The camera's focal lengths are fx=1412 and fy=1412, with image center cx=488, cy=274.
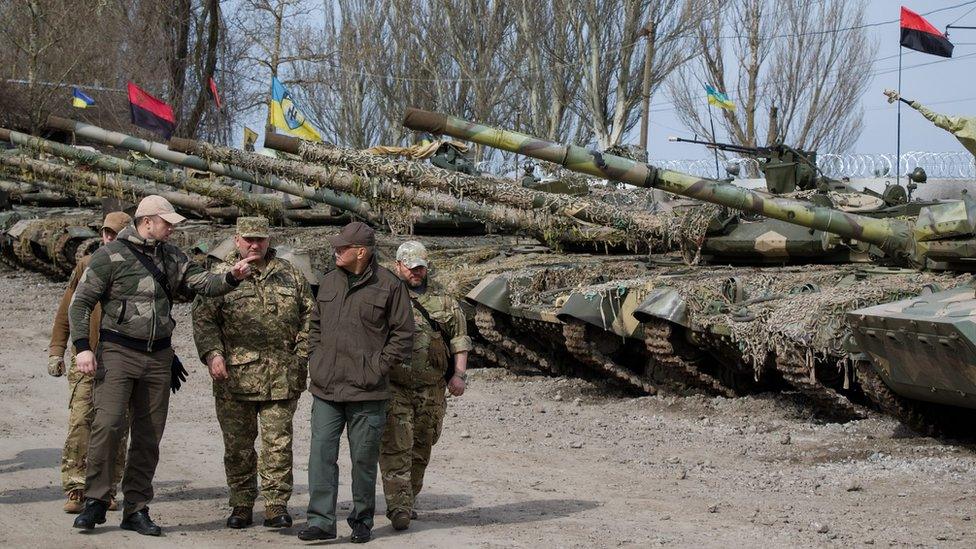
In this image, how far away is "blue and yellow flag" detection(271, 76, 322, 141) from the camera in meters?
21.6

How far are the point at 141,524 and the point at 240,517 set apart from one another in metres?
0.49

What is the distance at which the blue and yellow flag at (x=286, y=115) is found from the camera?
21.6 m

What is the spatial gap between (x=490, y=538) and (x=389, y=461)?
0.64 m

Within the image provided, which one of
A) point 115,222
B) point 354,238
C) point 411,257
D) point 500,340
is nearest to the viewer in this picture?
point 354,238

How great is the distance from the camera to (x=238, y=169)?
58.9 feet

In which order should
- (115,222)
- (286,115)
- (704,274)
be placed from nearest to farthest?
(115,222), (704,274), (286,115)

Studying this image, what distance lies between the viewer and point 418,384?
705cm

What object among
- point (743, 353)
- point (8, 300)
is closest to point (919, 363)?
point (743, 353)

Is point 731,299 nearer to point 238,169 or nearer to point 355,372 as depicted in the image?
point 355,372

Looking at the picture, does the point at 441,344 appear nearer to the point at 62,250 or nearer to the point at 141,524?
the point at 141,524

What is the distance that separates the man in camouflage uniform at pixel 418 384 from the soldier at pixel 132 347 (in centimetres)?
90

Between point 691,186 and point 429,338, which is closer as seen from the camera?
point 429,338

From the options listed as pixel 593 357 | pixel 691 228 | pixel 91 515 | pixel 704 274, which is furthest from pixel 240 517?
pixel 691 228

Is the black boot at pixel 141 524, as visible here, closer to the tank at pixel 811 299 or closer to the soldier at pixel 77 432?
the soldier at pixel 77 432
